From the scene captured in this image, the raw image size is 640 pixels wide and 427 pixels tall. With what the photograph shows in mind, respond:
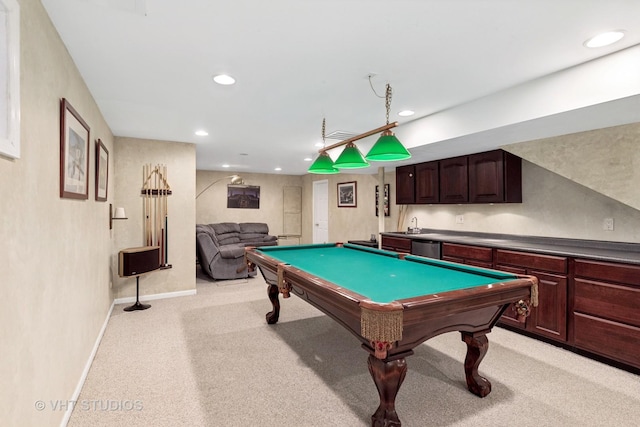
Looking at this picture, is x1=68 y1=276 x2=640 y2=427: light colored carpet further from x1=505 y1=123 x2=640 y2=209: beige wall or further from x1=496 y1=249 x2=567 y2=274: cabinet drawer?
x1=505 y1=123 x2=640 y2=209: beige wall

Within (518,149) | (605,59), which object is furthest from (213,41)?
(518,149)

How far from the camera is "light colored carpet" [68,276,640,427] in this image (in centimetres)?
190

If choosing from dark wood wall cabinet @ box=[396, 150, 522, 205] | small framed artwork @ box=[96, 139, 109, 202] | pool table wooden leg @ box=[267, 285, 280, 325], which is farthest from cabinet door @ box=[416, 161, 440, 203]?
small framed artwork @ box=[96, 139, 109, 202]

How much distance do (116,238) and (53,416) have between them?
3012 millimetres

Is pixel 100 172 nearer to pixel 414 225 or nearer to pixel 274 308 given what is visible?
pixel 274 308

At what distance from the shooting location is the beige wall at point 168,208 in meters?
4.26

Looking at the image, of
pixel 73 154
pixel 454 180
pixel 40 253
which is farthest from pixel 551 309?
pixel 73 154

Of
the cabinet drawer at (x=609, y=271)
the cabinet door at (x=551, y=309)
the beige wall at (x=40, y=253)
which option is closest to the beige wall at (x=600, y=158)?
the cabinet drawer at (x=609, y=271)

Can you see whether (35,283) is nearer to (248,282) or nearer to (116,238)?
(116,238)

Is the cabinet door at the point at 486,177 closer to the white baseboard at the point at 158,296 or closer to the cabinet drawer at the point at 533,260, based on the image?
the cabinet drawer at the point at 533,260

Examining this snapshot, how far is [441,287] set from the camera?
72.9 inches

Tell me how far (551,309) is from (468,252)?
97 centimetres

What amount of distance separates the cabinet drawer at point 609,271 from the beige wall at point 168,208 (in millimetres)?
4643

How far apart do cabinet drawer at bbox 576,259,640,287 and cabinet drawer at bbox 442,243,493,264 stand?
0.83 meters
